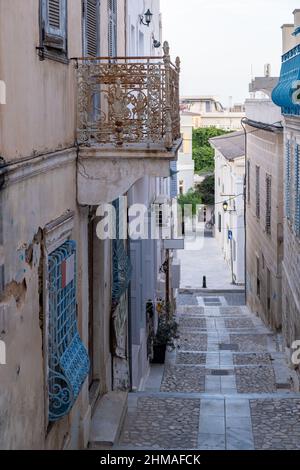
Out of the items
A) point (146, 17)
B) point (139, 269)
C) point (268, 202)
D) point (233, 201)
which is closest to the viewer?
point (139, 269)

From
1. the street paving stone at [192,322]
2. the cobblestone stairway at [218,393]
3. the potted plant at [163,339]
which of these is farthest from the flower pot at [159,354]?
the street paving stone at [192,322]

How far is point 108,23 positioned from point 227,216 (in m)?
34.5

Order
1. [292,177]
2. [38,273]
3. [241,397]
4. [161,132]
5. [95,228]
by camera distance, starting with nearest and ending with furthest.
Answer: [38,273] → [161,132] → [95,228] → [241,397] → [292,177]

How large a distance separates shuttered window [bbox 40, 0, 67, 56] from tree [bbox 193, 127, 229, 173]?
67514mm

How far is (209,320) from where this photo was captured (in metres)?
26.0

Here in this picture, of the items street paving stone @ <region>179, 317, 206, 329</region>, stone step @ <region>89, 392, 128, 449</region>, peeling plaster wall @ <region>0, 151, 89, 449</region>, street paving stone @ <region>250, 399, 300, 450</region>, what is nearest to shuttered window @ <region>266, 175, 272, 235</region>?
street paving stone @ <region>179, 317, 206, 329</region>

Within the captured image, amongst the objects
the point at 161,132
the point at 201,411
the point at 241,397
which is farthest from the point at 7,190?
the point at 241,397

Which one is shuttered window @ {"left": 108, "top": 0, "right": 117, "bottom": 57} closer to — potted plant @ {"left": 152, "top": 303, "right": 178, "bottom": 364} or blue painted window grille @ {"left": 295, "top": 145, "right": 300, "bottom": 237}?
blue painted window grille @ {"left": 295, "top": 145, "right": 300, "bottom": 237}

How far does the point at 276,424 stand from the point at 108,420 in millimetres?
1991

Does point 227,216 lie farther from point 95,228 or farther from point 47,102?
point 47,102

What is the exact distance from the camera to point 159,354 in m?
18.6

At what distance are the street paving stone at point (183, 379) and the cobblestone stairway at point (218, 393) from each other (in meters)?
0.02

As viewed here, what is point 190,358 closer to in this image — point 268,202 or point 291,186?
point 291,186

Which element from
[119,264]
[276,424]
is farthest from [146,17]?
[276,424]
